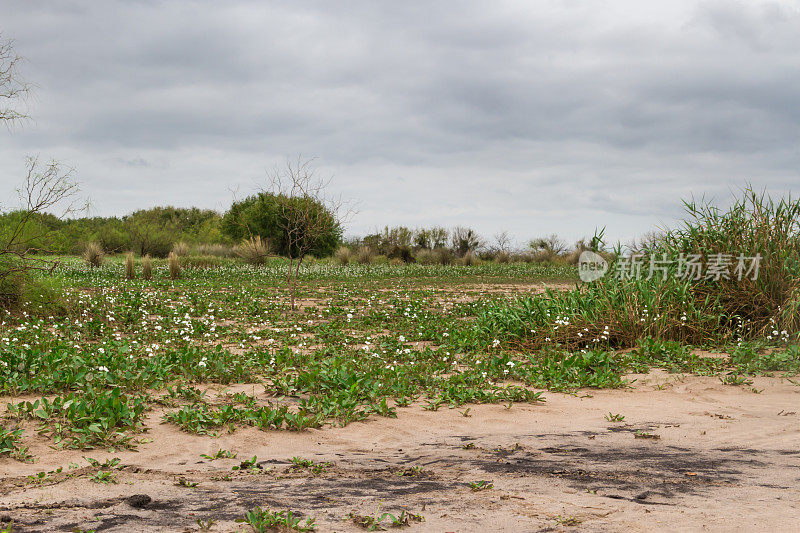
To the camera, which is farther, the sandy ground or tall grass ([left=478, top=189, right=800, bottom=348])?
tall grass ([left=478, top=189, right=800, bottom=348])

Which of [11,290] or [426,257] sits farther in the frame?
[426,257]

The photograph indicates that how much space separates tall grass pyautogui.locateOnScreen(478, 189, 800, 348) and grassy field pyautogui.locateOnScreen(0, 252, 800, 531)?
178 millimetres

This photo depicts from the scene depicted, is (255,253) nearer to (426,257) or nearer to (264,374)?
(426,257)

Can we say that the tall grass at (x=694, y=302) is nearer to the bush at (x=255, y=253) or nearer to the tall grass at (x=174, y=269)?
the tall grass at (x=174, y=269)

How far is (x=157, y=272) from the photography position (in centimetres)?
2503

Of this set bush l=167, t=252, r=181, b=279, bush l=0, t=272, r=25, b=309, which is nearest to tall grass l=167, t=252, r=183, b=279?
bush l=167, t=252, r=181, b=279

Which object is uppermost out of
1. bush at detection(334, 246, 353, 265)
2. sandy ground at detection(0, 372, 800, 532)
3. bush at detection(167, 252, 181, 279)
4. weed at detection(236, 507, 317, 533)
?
bush at detection(334, 246, 353, 265)

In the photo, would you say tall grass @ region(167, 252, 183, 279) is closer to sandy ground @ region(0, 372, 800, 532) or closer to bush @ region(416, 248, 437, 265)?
sandy ground @ region(0, 372, 800, 532)

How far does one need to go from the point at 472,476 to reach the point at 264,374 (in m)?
4.08

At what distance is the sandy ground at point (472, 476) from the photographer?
3.36 metres

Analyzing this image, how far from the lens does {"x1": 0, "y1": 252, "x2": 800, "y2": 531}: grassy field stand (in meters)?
4.59

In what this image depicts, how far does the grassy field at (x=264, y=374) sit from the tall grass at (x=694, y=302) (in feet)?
0.58

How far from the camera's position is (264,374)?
7652mm

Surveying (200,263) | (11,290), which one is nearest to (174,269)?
(200,263)
